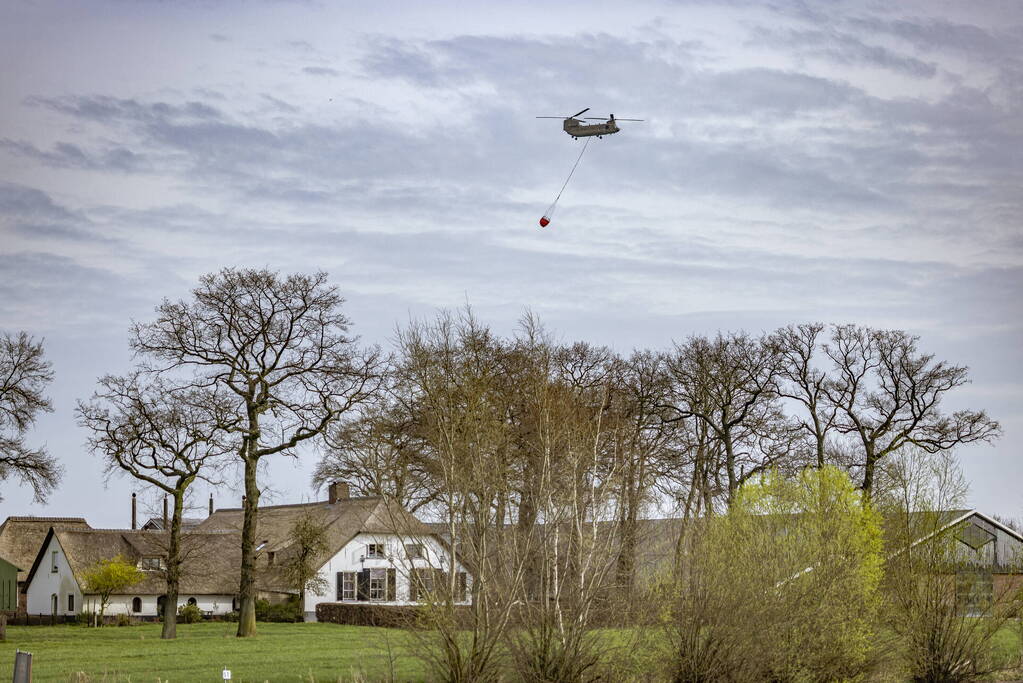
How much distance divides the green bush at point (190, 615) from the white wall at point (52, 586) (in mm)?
6846

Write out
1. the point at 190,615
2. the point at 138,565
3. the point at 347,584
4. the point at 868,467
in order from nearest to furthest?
the point at 868,467 → the point at 190,615 → the point at 347,584 → the point at 138,565

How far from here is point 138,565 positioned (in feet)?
234

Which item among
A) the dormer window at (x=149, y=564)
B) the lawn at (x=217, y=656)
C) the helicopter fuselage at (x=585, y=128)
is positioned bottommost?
the lawn at (x=217, y=656)

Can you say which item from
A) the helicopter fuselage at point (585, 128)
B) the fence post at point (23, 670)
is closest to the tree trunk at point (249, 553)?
the helicopter fuselage at point (585, 128)

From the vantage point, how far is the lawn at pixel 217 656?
25.4m

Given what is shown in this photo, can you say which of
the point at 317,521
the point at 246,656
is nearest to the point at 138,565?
the point at 317,521

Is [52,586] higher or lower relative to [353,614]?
higher

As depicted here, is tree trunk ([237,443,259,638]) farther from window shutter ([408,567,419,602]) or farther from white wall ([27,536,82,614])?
white wall ([27,536,82,614])

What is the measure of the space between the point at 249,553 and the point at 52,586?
1332 inches

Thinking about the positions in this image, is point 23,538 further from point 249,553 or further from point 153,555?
point 249,553

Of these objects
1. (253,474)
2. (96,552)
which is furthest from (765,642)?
(96,552)

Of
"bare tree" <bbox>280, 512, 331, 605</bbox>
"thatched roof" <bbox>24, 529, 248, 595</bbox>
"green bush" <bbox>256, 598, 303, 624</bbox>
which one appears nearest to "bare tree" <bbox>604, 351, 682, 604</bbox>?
"bare tree" <bbox>280, 512, 331, 605</bbox>

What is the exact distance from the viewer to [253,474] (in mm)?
43531

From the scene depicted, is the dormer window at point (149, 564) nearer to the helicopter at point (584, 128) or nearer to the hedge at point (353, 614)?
the hedge at point (353, 614)
